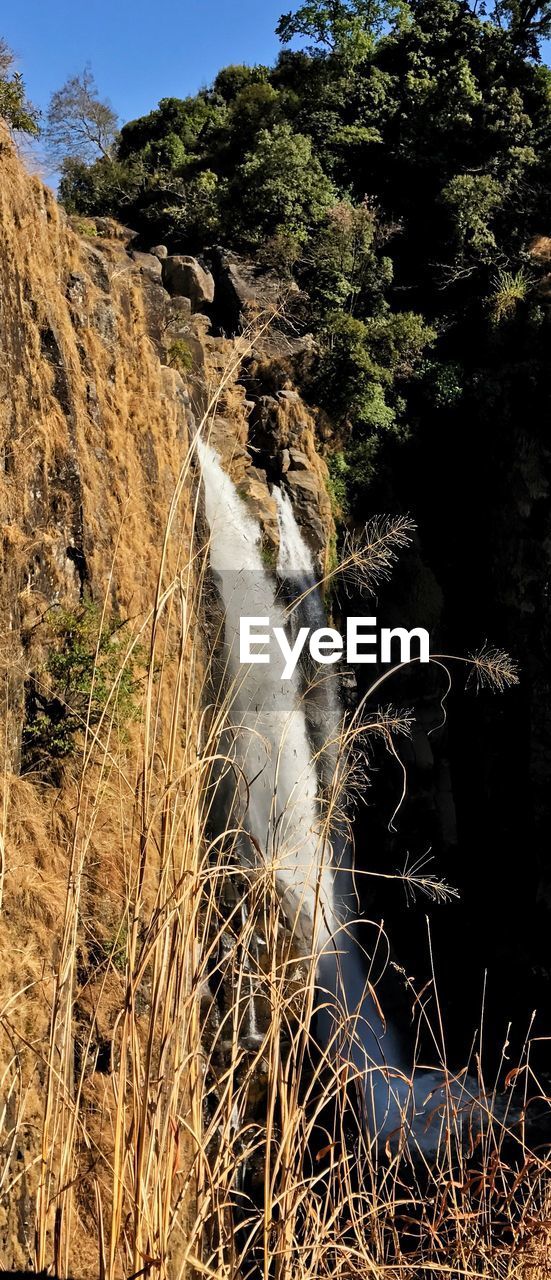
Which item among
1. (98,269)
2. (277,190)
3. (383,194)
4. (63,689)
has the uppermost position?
(383,194)

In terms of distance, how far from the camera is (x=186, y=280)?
1237cm

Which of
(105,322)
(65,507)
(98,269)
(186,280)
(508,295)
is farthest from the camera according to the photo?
(508,295)

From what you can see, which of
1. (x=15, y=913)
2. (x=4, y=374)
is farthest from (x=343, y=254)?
(x=15, y=913)

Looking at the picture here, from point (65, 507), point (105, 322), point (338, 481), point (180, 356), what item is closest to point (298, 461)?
point (338, 481)

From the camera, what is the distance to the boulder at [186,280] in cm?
1234

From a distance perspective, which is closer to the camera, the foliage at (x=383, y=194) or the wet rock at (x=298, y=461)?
the wet rock at (x=298, y=461)

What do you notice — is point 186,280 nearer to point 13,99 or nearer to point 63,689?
point 13,99

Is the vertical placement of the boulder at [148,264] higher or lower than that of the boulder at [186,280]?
lower

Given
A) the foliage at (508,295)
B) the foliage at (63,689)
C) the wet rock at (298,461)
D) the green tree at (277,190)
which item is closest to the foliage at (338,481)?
the wet rock at (298,461)

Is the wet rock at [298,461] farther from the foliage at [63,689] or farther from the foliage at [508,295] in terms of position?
the foliage at [63,689]

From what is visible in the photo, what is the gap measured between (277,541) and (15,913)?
659 cm

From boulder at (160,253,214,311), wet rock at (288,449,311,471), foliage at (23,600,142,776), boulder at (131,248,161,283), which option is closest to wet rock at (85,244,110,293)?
boulder at (131,248,161,283)

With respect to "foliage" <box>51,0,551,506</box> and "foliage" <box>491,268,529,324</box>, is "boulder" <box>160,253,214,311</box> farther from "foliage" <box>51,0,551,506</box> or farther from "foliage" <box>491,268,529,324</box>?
"foliage" <box>491,268,529,324</box>

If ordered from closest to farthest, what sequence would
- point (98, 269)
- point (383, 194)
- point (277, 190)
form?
1. point (98, 269)
2. point (277, 190)
3. point (383, 194)
